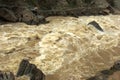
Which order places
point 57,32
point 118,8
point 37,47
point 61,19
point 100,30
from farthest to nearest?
1. point 118,8
2. point 61,19
3. point 100,30
4. point 57,32
5. point 37,47

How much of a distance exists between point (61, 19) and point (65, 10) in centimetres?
223

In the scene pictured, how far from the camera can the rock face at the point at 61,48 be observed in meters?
13.6

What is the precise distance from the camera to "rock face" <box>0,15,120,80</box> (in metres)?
13.6

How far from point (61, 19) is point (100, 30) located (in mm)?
3635

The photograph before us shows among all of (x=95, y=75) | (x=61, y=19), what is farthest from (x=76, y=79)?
(x=61, y=19)

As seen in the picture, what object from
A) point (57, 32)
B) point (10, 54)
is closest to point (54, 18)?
point (57, 32)

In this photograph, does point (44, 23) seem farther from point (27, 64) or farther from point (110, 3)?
point (110, 3)

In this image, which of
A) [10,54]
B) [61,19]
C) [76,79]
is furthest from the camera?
[61,19]

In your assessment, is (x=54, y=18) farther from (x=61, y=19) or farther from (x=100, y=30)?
(x=100, y=30)

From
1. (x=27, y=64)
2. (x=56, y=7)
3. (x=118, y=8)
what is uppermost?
(x=27, y=64)

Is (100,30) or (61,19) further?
(61,19)

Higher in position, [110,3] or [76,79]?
[76,79]

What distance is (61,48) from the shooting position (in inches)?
617

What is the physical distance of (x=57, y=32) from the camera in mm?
18062
